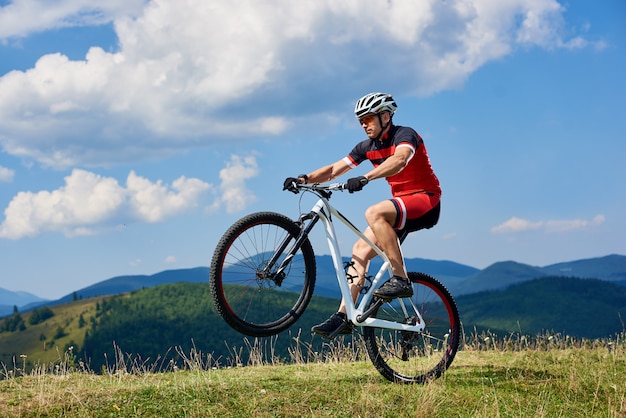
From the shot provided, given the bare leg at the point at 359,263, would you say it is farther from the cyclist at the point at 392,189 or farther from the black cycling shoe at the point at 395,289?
the black cycling shoe at the point at 395,289

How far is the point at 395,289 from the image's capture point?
745 centimetres

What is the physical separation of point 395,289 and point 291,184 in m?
1.73

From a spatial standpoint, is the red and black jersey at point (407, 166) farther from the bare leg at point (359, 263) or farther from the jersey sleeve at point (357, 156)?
the bare leg at point (359, 263)

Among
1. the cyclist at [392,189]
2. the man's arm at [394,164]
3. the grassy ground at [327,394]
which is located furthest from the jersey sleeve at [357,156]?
the grassy ground at [327,394]

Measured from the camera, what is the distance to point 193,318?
162m

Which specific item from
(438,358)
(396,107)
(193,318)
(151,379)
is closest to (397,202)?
(396,107)

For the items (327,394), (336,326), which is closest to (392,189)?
(336,326)

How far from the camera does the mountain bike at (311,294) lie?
689cm

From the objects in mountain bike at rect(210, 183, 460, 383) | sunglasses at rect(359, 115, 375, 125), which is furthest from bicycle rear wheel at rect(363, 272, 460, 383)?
sunglasses at rect(359, 115, 375, 125)

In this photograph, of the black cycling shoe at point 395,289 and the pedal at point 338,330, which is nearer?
the pedal at point 338,330

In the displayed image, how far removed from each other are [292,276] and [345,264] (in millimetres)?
723

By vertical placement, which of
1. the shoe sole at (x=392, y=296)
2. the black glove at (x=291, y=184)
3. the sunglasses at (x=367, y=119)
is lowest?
the shoe sole at (x=392, y=296)

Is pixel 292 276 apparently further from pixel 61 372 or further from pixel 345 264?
pixel 61 372

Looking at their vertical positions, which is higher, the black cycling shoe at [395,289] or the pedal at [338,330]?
the black cycling shoe at [395,289]
